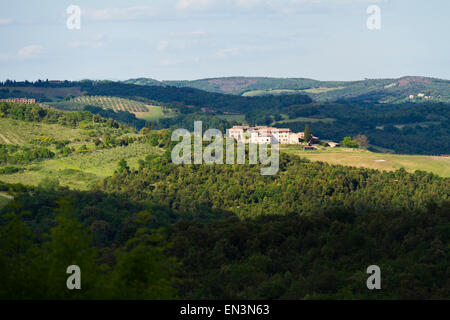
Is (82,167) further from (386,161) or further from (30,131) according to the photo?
(386,161)

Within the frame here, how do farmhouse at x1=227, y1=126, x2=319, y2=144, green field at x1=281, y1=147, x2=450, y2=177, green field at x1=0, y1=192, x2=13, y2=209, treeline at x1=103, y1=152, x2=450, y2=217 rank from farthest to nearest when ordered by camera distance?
farmhouse at x1=227, y1=126, x2=319, y2=144 → green field at x1=281, y1=147, x2=450, y2=177 → treeline at x1=103, y1=152, x2=450, y2=217 → green field at x1=0, y1=192, x2=13, y2=209

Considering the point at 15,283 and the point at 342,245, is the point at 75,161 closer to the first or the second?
the point at 342,245

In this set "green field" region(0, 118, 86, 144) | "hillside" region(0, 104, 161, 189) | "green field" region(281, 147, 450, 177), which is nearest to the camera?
"hillside" region(0, 104, 161, 189)

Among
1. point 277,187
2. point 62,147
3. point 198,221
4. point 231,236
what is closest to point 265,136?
point 62,147

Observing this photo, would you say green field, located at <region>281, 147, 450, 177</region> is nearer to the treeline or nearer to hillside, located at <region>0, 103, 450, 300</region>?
hillside, located at <region>0, 103, 450, 300</region>

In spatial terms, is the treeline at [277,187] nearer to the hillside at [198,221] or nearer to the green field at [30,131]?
the hillside at [198,221]

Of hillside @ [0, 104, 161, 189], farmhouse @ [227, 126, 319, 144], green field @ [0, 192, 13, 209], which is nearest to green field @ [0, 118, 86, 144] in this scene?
hillside @ [0, 104, 161, 189]

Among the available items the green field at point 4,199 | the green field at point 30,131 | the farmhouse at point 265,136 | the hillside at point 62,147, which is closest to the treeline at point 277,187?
the hillside at point 62,147

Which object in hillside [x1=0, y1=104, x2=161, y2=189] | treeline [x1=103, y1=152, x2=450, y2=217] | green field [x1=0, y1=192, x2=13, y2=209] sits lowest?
treeline [x1=103, y1=152, x2=450, y2=217]
